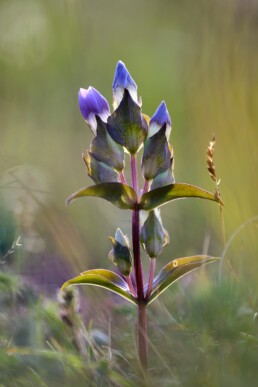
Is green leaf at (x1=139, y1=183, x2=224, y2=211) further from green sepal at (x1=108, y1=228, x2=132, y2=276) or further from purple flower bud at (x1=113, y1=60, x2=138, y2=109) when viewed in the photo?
purple flower bud at (x1=113, y1=60, x2=138, y2=109)

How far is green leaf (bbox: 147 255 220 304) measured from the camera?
2.89ft

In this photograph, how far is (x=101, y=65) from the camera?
3008mm

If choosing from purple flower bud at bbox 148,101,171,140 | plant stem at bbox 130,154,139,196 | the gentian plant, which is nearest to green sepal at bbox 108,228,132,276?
the gentian plant

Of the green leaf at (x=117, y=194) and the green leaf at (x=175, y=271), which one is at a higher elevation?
the green leaf at (x=117, y=194)

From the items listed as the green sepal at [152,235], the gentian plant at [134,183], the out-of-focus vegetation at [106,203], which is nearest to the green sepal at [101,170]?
the gentian plant at [134,183]

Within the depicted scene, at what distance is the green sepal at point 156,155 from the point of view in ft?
2.87

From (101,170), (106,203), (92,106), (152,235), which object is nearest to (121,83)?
(92,106)

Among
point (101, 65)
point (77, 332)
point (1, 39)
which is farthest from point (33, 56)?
point (77, 332)

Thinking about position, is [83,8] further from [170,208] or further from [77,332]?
[77,332]

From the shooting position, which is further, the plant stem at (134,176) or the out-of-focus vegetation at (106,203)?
the plant stem at (134,176)

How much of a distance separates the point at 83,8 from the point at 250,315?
262 cm

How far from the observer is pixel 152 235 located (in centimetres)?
89

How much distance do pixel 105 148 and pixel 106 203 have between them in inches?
42.4

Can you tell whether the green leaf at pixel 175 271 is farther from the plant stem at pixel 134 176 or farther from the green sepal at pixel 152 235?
the plant stem at pixel 134 176
